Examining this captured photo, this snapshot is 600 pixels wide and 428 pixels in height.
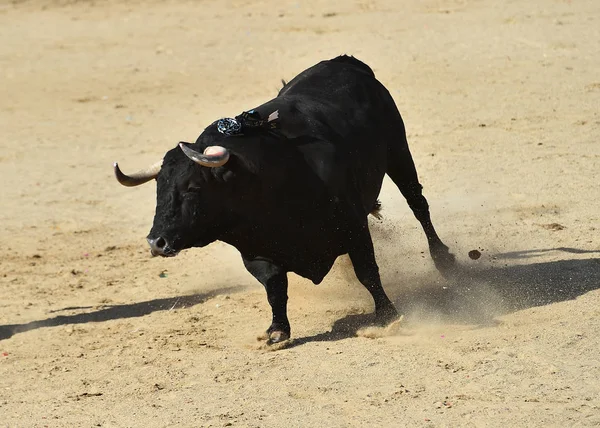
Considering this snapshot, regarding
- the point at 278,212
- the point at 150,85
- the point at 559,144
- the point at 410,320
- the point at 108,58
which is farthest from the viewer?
the point at 108,58

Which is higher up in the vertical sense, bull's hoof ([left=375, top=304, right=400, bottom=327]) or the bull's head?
the bull's head

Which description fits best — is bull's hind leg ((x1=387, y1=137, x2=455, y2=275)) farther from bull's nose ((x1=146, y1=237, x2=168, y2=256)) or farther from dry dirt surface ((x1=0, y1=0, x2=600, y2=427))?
bull's nose ((x1=146, y1=237, x2=168, y2=256))

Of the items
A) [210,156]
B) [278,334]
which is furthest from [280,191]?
[278,334]

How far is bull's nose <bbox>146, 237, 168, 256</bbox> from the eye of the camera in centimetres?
750

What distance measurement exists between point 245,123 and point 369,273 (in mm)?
1322

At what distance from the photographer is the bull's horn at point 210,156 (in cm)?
738

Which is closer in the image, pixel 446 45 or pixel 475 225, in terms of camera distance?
pixel 475 225

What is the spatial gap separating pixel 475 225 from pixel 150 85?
6852 millimetres

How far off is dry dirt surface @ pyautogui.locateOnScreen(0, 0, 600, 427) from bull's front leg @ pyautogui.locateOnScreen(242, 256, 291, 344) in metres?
0.13

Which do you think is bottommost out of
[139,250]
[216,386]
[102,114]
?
[216,386]

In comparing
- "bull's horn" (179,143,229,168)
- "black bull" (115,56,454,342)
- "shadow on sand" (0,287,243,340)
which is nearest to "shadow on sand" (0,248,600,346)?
"shadow on sand" (0,287,243,340)

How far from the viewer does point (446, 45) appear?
16.5 meters

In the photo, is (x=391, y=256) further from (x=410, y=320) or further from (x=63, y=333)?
(x=63, y=333)

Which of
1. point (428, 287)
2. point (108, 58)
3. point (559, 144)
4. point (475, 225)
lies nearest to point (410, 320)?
point (428, 287)
